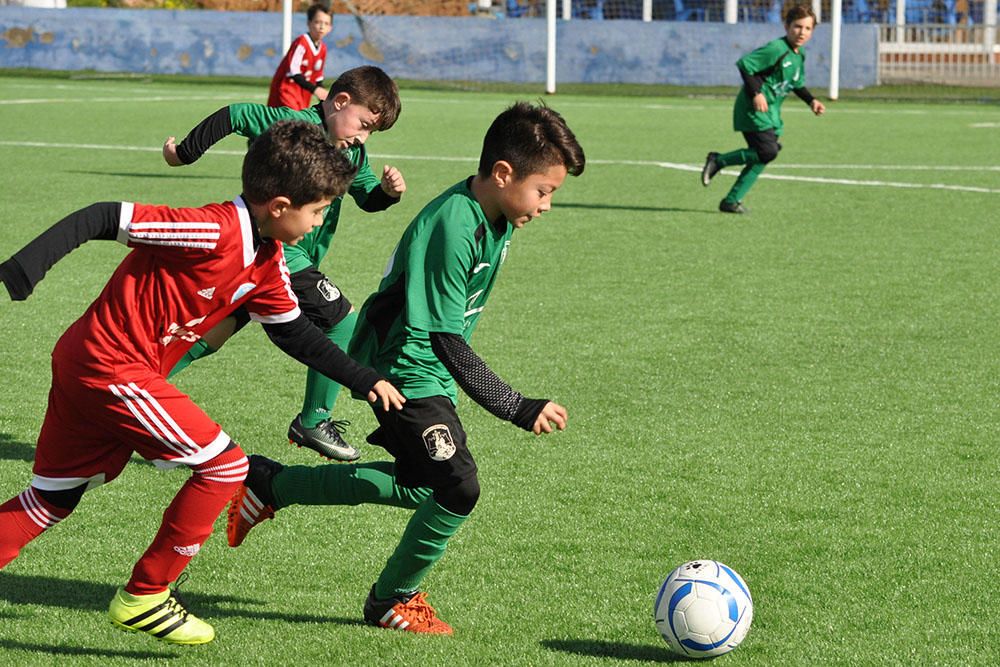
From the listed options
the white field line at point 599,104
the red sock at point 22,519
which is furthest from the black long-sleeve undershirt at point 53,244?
the white field line at point 599,104

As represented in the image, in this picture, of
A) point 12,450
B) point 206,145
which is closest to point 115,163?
point 206,145

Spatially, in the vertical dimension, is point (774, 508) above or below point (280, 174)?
below

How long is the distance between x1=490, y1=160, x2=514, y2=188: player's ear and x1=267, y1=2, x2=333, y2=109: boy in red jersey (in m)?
9.73

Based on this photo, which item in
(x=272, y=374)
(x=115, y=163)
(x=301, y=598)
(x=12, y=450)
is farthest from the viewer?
(x=115, y=163)

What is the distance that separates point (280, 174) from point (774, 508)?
88.5 inches

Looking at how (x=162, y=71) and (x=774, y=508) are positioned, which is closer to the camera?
(x=774, y=508)

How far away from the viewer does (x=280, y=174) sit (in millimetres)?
3455

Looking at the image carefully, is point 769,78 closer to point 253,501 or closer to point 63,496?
point 253,501

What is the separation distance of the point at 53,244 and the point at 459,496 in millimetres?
1218

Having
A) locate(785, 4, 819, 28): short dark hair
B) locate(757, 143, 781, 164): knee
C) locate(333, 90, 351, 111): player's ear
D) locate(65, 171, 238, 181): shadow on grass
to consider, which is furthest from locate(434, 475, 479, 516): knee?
locate(65, 171, 238, 181): shadow on grass

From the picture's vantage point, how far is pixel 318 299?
5.46 m

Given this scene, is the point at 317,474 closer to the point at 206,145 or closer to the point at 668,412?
the point at 668,412

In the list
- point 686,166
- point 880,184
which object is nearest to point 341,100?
point 880,184

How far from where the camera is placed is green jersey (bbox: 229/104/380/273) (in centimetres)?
551
